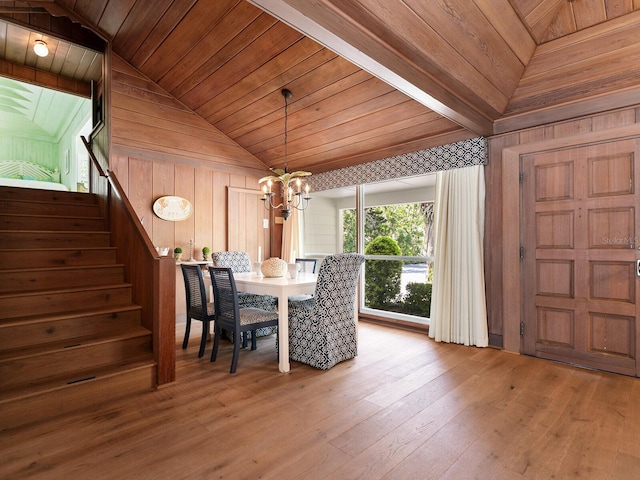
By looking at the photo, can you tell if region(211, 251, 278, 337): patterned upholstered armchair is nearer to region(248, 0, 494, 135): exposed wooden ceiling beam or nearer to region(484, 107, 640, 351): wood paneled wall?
region(484, 107, 640, 351): wood paneled wall

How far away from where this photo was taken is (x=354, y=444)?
1927 millimetres

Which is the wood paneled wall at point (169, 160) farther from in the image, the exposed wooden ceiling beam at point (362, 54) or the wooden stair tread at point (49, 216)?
the exposed wooden ceiling beam at point (362, 54)

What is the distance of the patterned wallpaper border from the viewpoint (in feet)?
12.3

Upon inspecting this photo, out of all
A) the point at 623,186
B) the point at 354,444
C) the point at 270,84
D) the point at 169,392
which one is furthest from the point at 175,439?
the point at 623,186

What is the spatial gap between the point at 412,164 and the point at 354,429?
10.6 feet

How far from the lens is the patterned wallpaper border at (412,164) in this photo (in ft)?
12.3

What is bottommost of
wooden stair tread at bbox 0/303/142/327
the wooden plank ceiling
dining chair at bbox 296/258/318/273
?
wooden stair tread at bbox 0/303/142/327

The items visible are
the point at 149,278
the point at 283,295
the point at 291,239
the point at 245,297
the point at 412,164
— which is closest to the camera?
the point at 149,278

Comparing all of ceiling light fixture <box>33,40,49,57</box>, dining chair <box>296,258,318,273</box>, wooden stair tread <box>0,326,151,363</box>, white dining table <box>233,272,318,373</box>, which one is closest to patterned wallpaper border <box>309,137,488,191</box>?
dining chair <box>296,258,318,273</box>

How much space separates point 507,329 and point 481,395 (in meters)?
1.26

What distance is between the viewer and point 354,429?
2.08 metres

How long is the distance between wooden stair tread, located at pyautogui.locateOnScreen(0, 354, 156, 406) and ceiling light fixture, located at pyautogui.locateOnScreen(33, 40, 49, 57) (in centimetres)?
375

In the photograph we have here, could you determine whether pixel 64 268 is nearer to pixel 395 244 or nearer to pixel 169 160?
pixel 169 160

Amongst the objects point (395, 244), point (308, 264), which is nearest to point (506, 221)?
point (395, 244)
